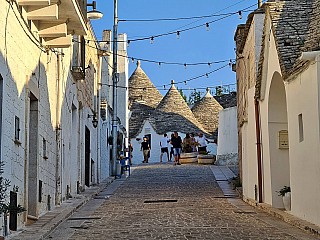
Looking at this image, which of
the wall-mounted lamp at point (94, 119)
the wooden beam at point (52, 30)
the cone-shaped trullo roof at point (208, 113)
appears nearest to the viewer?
the wooden beam at point (52, 30)

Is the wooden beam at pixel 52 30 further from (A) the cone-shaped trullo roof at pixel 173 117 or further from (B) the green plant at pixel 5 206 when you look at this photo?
(A) the cone-shaped trullo roof at pixel 173 117

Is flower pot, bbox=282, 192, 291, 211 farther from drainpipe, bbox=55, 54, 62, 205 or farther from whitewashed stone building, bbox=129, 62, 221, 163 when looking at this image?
whitewashed stone building, bbox=129, 62, 221, 163

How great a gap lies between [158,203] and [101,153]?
31.7 ft

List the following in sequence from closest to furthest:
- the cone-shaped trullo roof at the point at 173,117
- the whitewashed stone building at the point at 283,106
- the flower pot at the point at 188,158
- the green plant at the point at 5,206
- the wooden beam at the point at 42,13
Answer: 1. the green plant at the point at 5,206
2. the whitewashed stone building at the point at 283,106
3. the wooden beam at the point at 42,13
4. the flower pot at the point at 188,158
5. the cone-shaped trullo roof at the point at 173,117

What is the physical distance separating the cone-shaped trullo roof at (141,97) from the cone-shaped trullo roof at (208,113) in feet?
12.2

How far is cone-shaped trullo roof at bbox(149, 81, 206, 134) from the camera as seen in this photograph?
4041 cm

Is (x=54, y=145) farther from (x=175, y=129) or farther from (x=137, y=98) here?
(x=137, y=98)

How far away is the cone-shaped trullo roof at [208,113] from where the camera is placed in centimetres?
4450

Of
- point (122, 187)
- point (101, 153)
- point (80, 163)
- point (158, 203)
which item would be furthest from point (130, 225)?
point (101, 153)

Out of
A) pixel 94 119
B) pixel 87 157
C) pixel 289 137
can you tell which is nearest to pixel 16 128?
pixel 289 137

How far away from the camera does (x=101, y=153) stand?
22.6 m

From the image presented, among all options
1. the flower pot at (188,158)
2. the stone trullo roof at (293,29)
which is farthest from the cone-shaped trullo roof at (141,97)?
the stone trullo roof at (293,29)

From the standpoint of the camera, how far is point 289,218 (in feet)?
31.9

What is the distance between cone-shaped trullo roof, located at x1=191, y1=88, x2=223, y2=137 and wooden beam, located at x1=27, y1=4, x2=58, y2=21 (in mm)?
34546
